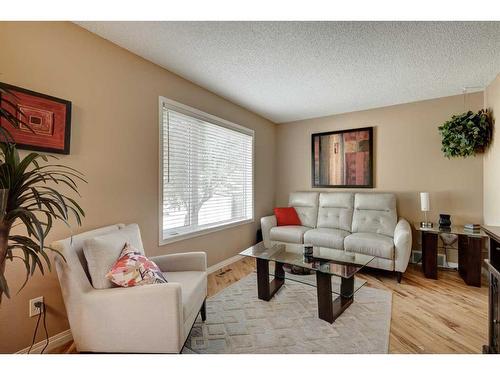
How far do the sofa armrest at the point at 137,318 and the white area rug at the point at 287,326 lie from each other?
39cm

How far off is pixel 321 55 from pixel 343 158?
212 centimetres

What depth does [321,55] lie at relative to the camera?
2.25 meters

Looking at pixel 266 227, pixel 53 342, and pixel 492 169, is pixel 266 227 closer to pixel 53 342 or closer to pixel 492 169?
pixel 53 342

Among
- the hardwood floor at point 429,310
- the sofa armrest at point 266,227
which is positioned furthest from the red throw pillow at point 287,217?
the hardwood floor at point 429,310

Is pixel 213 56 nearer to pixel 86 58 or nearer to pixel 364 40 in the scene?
pixel 86 58

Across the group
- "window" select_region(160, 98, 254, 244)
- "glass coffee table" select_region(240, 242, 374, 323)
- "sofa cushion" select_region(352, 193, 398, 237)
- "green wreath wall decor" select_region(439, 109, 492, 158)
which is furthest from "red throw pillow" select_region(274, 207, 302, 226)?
"green wreath wall decor" select_region(439, 109, 492, 158)

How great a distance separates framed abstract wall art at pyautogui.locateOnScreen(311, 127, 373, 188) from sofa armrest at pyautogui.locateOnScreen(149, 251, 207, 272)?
2.85 metres

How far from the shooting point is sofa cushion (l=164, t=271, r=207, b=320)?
1590 millimetres

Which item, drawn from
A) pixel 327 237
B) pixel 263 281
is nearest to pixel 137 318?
pixel 263 281

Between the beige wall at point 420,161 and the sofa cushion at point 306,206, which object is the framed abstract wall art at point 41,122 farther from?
the beige wall at point 420,161

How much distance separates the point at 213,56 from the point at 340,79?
148cm

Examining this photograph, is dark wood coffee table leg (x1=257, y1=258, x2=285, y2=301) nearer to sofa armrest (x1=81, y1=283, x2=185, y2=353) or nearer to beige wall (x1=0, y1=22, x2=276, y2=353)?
beige wall (x1=0, y1=22, x2=276, y2=353)

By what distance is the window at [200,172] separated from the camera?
104 inches

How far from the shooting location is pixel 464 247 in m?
2.85
